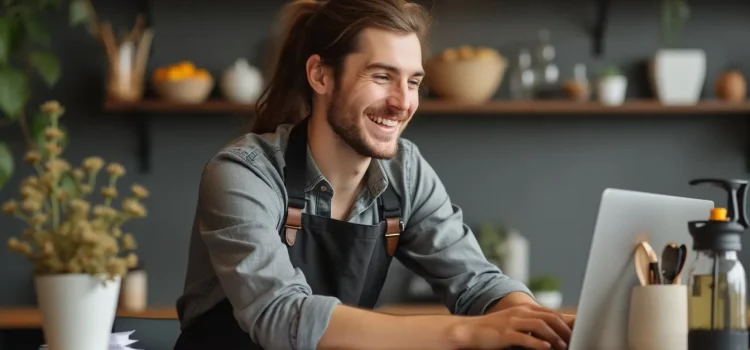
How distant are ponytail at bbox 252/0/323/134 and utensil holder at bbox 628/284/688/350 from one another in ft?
3.29

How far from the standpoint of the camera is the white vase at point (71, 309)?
54.8 inches

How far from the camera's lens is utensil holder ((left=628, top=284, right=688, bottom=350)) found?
4.71ft

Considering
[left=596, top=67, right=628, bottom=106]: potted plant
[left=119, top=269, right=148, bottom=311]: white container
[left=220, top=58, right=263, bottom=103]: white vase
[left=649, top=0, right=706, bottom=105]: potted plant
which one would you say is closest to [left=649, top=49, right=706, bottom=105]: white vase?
[left=649, top=0, right=706, bottom=105]: potted plant

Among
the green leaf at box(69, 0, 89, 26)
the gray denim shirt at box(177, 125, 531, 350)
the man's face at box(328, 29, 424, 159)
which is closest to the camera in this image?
the gray denim shirt at box(177, 125, 531, 350)

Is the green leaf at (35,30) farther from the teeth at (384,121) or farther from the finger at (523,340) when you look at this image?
the finger at (523,340)

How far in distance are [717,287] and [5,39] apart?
264 cm

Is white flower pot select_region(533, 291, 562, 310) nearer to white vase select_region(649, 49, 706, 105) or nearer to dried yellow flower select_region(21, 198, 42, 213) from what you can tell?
white vase select_region(649, 49, 706, 105)

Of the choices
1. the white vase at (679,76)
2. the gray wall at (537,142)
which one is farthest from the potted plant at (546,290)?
the white vase at (679,76)

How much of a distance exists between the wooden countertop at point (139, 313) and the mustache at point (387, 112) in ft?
4.67

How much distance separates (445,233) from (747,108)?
2046mm

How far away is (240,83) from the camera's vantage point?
383cm

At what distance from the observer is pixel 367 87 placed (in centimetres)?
206

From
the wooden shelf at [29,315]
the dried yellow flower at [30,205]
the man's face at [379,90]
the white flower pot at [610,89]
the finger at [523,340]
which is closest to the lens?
the dried yellow flower at [30,205]

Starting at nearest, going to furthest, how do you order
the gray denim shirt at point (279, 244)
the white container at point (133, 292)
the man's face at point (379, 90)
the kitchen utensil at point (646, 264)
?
the kitchen utensil at point (646, 264) → the gray denim shirt at point (279, 244) → the man's face at point (379, 90) → the white container at point (133, 292)
